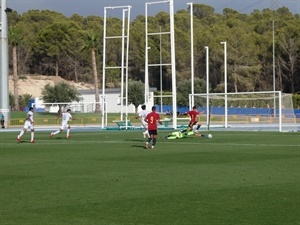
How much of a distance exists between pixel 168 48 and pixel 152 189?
337ft

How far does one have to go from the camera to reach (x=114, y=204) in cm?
1362

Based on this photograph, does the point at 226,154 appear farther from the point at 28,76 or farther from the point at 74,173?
the point at 28,76

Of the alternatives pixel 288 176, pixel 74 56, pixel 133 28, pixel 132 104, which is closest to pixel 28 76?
pixel 74 56

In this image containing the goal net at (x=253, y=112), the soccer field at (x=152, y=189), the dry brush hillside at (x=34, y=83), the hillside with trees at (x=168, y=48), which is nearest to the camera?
the soccer field at (x=152, y=189)

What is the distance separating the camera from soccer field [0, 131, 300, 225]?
12195mm

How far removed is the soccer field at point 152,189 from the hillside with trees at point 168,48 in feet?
231

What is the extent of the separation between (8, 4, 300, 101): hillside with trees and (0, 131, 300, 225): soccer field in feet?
231

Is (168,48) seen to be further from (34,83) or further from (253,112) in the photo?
(253,112)

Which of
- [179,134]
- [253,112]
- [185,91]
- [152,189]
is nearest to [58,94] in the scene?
[185,91]

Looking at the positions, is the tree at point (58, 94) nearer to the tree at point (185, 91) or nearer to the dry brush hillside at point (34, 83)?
the tree at point (185, 91)

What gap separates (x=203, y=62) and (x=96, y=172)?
3947 inches

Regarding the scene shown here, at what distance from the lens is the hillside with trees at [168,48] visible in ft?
362

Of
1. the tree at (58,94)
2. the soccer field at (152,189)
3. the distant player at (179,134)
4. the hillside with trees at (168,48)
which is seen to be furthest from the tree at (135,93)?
the soccer field at (152,189)

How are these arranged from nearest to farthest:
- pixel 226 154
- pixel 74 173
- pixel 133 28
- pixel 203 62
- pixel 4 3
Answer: pixel 74 173, pixel 226 154, pixel 4 3, pixel 203 62, pixel 133 28
